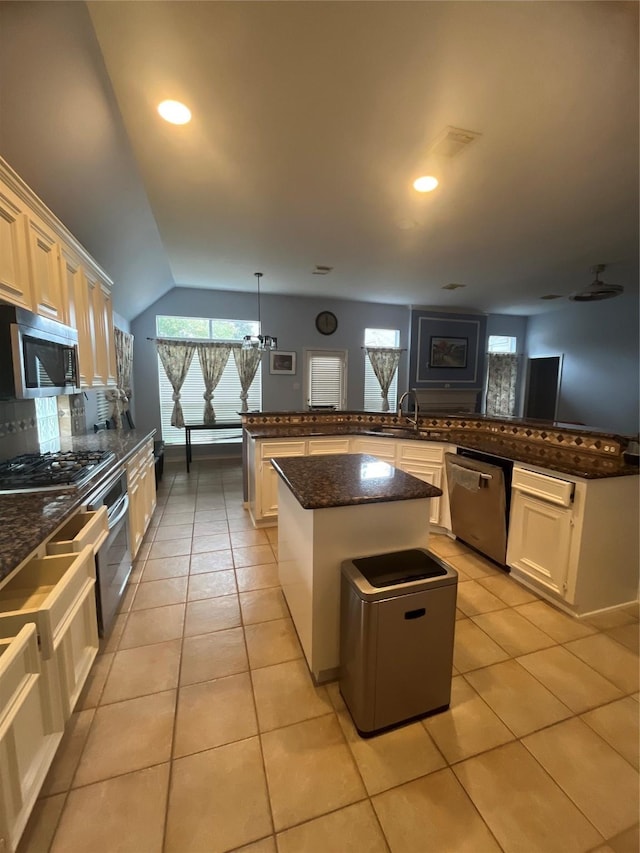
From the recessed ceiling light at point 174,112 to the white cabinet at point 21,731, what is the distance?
2.42 metres

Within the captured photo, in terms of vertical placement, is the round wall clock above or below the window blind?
above

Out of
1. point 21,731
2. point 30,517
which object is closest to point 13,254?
point 30,517

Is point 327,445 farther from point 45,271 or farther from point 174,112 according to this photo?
point 174,112

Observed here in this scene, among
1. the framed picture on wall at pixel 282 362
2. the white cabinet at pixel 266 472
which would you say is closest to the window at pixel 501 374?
the framed picture on wall at pixel 282 362

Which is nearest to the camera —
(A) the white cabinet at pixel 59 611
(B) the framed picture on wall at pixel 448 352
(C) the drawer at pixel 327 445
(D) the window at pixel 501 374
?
(A) the white cabinet at pixel 59 611

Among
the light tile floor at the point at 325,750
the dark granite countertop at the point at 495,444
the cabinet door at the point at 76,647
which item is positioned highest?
the dark granite countertop at the point at 495,444

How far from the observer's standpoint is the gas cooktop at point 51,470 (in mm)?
1668

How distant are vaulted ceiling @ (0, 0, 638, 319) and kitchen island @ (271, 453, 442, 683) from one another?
190 centimetres

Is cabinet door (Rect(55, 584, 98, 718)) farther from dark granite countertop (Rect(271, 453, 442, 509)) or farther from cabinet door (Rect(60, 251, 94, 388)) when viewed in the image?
cabinet door (Rect(60, 251, 94, 388))

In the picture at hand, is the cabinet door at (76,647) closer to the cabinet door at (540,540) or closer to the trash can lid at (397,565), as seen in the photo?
the trash can lid at (397,565)

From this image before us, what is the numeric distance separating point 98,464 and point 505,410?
801 cm

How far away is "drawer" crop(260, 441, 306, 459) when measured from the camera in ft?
10.6

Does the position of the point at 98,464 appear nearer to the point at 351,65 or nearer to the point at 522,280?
the point at 351,65

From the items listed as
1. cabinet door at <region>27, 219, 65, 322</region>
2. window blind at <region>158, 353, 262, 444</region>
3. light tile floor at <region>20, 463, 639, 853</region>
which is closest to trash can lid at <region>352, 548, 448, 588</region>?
light tile floor at <region>20, 463, 639, 853</region>
